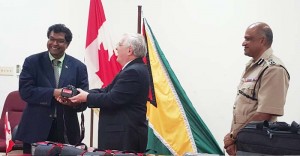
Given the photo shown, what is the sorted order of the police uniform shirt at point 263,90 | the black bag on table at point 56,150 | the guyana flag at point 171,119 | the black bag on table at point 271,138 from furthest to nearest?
the guyana flag at point 171,119 < the police uniform shirt at point 263,90 < the black bag on table at point 56,150 < the black bag on table at point 271,138

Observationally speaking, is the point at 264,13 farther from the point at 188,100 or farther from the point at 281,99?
the point at 281,99

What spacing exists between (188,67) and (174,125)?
2.17 ft

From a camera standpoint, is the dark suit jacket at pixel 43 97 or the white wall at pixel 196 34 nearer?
the dark suit jacket at pixel 43 97

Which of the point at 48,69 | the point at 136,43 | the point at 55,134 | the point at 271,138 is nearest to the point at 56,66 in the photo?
the point at 48,69

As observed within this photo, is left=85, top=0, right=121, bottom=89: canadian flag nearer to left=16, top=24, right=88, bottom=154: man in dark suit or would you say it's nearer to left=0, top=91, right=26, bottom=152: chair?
left=0, top=91, right=26, bottom=152: chair

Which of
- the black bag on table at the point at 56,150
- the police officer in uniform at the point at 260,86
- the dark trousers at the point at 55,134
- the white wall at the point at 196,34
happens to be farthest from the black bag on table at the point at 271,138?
the white wall at the point at 196,34

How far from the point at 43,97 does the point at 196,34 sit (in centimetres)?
189

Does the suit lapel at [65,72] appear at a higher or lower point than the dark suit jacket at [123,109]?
higher

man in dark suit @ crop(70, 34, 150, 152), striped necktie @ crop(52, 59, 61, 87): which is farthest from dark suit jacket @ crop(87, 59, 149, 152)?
striped necktie @ crop(52, 59, 61, 87)

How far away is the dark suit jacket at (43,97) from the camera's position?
7.21 ft

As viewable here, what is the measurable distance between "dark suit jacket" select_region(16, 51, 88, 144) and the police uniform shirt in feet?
3.07

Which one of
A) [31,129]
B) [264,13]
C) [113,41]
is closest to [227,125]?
[264,13]

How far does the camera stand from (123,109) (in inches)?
85.7

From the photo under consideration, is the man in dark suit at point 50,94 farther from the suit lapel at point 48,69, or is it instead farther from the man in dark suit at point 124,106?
the man in dark suit at point 124,106
